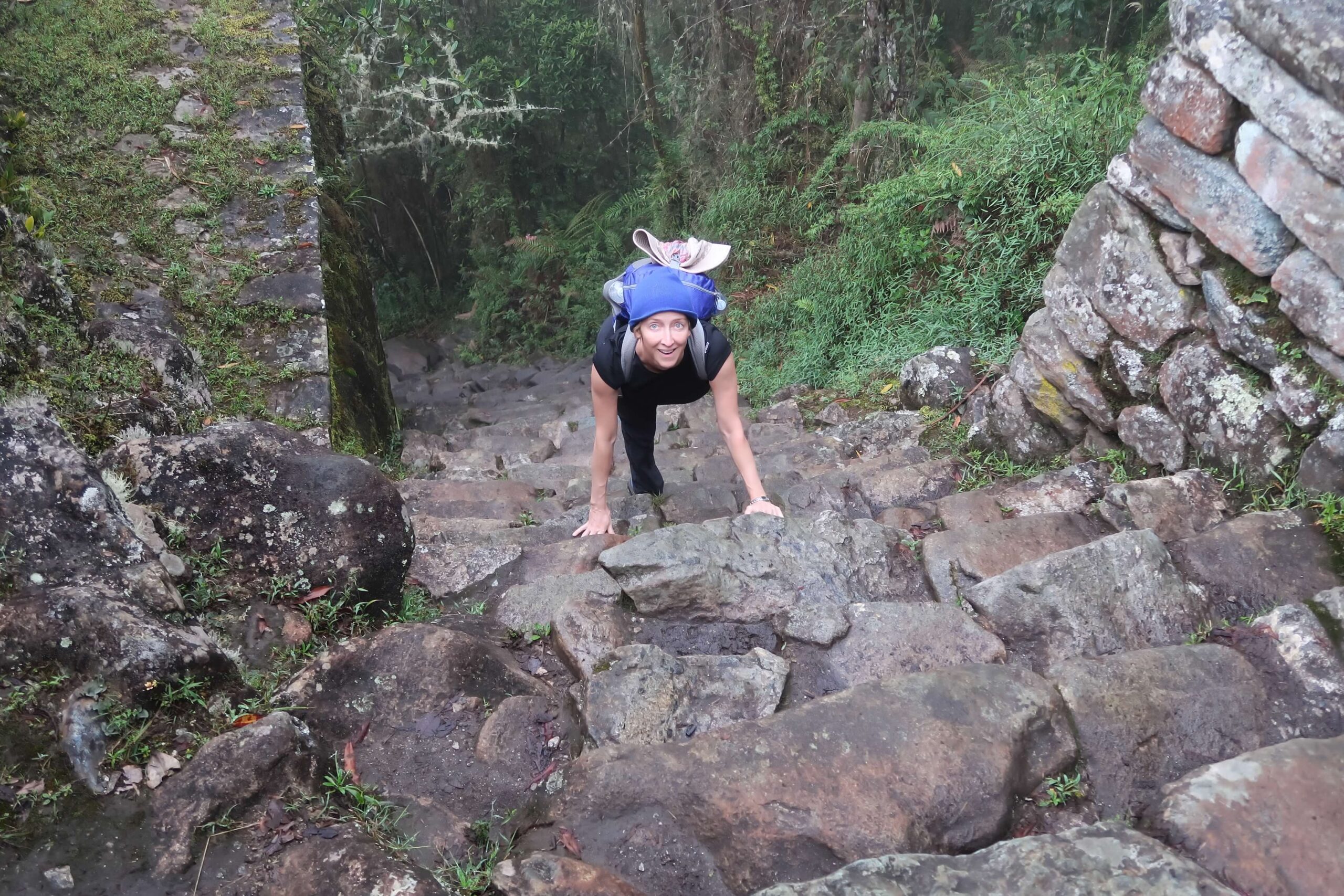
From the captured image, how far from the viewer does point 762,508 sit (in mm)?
3164

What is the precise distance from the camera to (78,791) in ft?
5.27

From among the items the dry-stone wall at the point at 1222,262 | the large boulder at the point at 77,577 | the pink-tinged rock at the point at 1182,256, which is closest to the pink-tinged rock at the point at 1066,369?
the dry-stone wall at the point at 1222,262

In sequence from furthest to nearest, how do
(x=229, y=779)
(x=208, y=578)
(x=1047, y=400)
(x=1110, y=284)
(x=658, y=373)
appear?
(x=1047, y=400), (x=1110, y=284), (x=658, y=373), (x=208, y=578), (x=229, y=779)

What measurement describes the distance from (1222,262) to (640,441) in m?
2.35

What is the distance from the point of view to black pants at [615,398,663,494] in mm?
3795

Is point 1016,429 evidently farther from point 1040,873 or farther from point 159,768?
point 159,768

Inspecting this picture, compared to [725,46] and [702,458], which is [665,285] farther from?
[725,46]

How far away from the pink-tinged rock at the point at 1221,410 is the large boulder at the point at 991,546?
516 mm

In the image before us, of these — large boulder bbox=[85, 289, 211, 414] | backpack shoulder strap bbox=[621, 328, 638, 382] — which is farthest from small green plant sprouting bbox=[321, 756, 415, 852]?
large boulder bbox=[85, 289, 211, 414]

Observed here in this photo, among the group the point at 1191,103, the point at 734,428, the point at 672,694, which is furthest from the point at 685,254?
the point at 1191,103

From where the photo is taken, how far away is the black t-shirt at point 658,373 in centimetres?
313

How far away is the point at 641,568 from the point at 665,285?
92 centimetres

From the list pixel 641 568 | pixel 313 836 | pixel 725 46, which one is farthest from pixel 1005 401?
pixel 725 46

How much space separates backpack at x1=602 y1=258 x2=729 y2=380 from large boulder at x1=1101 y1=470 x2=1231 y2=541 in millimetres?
1506
